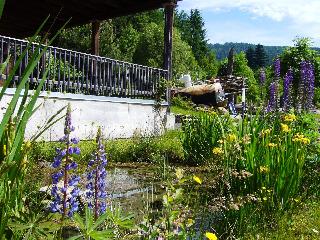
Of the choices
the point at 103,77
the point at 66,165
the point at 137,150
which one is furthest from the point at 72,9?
the point at 66,165

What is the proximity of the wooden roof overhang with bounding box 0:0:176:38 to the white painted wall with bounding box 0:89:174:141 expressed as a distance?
2.60 m

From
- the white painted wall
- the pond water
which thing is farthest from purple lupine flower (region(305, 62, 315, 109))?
the white painted wall

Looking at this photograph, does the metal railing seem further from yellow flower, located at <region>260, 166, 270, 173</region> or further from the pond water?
yellow flower, located at <region>260, 166, 270, 173</region>

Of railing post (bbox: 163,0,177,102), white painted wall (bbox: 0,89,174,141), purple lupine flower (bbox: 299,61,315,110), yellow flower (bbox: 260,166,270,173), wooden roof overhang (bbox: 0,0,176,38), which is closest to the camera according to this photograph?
yellow flower (bbox: 260,166,270,173)

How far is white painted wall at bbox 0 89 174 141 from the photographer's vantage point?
995 cm

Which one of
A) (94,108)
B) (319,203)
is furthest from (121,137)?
(319,203)

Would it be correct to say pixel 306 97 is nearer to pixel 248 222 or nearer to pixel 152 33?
pixel 248 222

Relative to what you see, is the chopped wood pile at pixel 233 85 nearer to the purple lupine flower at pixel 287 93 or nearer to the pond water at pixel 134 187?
the pond water at pixel 134 187

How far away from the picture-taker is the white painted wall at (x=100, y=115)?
9.95 meters

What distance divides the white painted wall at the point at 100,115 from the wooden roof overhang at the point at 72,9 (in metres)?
2.60

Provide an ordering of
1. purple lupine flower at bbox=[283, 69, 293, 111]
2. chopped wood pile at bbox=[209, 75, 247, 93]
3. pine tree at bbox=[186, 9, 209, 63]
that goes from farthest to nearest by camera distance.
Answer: pine tree at bbox=[186, 9, 209, 63], chopped wood pile at bbox=[209, 75, 247, 93], purple lupine flower at bbox=[283, 69, 293, 111]

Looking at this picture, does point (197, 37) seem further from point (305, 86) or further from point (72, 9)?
point (305, 86)

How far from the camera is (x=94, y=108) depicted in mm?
11477

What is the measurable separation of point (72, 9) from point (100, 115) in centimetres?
464
